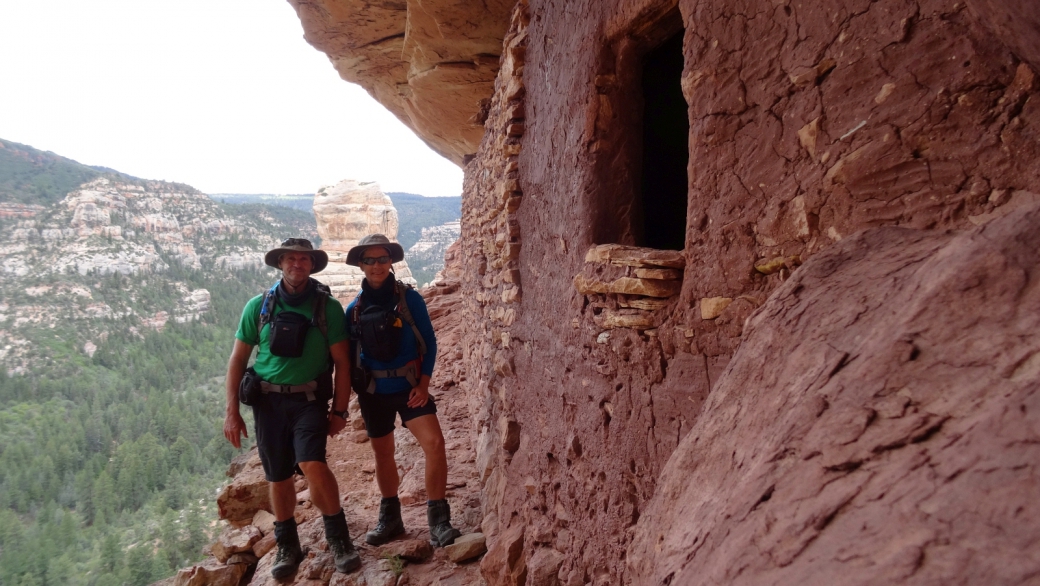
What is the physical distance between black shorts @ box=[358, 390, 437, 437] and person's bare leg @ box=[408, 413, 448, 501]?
4 cm

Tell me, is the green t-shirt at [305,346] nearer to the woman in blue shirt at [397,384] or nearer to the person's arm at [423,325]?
the woman in blue shirt at [397,384]

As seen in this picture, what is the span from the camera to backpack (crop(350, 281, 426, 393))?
9.29ft

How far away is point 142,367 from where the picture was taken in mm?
26438

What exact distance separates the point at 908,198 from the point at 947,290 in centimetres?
34

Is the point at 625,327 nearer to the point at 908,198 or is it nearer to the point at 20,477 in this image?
the point at 908,198

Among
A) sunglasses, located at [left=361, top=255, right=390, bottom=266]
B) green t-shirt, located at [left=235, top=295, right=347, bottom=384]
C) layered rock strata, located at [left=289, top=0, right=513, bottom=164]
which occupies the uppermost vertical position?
layered rock strata, located at [left=289, top=0, right=513, bottom=164]

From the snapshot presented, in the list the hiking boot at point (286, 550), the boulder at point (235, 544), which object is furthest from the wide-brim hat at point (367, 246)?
the boulder at point (235, 544)

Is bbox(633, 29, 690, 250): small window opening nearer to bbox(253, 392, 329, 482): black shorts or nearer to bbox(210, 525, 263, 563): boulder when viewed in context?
bbox(253, 392, 329, 482): black shorts

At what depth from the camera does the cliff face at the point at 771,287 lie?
0.77 m

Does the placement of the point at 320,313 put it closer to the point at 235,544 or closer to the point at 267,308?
the point at 267,308

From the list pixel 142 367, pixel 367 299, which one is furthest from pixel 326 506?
pixel 142 367

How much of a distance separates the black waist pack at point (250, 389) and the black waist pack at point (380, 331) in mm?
536

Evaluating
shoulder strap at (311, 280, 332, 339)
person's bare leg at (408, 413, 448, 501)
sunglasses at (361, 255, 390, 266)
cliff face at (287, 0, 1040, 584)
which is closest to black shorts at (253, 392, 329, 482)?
shoulder strap at (311, 280, 332, 339)

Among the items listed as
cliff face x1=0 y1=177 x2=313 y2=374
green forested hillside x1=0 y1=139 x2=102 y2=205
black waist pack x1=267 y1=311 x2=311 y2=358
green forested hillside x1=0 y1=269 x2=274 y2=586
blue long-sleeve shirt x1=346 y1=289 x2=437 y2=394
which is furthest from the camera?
green forested hillside x1=0 y1=139 x2=102 y2=205
